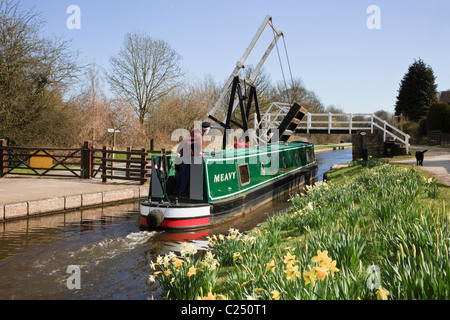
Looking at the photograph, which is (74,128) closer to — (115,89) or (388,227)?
(115,89)

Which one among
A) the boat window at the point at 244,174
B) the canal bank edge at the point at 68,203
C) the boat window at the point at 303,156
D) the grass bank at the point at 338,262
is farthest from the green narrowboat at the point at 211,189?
the boat window at the point at 303,156

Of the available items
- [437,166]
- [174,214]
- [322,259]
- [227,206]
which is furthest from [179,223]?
[437,166]

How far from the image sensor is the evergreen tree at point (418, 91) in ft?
131

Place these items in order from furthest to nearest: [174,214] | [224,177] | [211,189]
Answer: [224,177] → [211,189] → [174,214]

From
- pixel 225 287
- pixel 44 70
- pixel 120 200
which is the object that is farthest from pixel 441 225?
pixel 44 70

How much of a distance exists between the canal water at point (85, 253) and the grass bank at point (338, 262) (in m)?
0.72

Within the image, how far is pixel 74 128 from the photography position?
1933 centimetres

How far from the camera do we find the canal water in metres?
4.70

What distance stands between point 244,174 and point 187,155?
7.82 feet

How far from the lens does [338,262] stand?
11.5 feet
